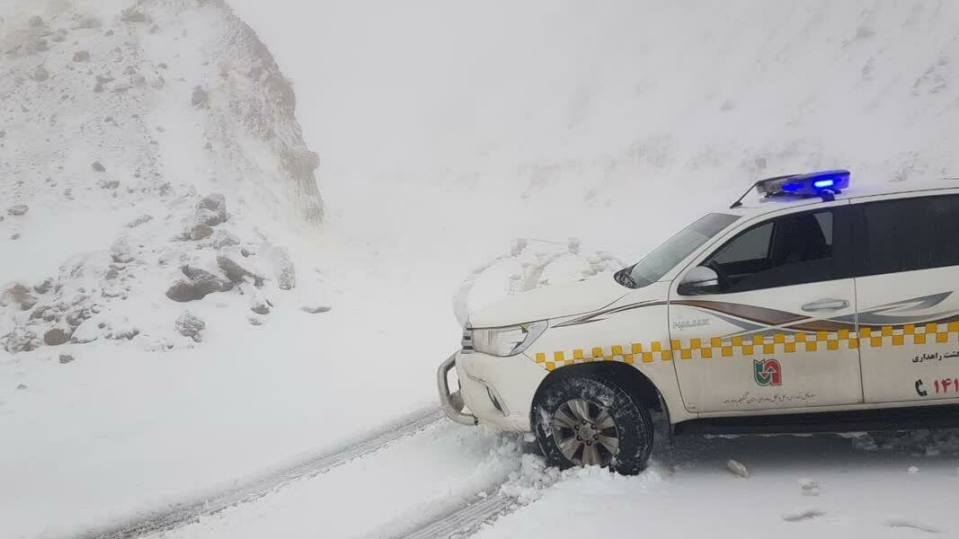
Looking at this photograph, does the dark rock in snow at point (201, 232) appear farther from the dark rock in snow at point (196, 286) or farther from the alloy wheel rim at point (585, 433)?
the alloy wheel rim at point (585, 433)

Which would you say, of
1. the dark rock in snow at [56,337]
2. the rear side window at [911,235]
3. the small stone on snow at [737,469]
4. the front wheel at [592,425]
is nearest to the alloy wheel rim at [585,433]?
the front wheel at [592,425]

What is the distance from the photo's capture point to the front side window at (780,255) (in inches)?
151

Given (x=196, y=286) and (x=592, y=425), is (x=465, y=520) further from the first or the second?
(x=196, y=286)

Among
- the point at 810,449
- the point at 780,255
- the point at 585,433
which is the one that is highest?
the point at 780,255

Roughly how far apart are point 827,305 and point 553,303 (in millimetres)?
1771

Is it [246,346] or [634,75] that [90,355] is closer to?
[246,346]

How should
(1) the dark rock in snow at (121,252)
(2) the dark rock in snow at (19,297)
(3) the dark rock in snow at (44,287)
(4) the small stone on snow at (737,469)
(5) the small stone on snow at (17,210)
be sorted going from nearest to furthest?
(4) the small stone on snow at (737,469)
(2) the dark rock in snow at (19,297)
(3) the dark rock in snow at (44,287)
(1) the dark rock in snow at (121,252)
(5) the small stone on snow at (17,210)

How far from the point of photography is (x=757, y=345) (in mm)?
3740

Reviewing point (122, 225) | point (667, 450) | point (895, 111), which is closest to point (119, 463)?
point (667, 450)

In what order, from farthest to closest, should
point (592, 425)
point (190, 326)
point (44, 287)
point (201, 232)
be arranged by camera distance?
point (201, 232) < point (44, 287) < point (190, 326) < point (592, 425)

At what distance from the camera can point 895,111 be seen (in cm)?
2333

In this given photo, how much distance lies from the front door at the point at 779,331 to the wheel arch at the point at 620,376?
22 centimetres

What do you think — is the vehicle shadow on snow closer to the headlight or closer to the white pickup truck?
the white pickup truck

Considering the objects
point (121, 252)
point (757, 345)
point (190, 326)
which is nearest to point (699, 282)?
point (757, 345)
